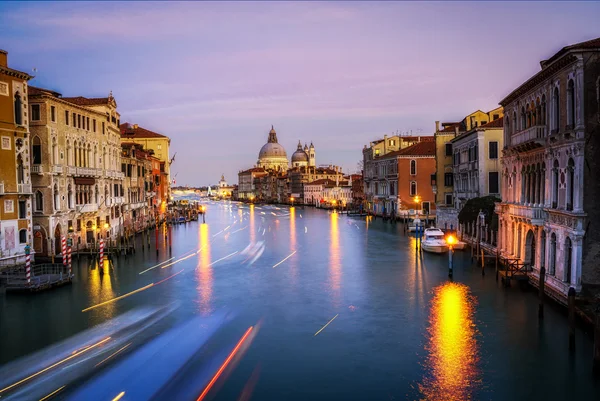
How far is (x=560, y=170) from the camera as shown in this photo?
688 inches

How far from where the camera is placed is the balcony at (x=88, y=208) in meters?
30.3

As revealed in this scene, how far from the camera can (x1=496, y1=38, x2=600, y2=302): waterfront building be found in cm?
1598

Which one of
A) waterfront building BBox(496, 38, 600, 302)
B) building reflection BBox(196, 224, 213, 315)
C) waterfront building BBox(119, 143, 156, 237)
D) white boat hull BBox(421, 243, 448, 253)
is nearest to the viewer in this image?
waterfront building BBox(496, 38, 600, 302)

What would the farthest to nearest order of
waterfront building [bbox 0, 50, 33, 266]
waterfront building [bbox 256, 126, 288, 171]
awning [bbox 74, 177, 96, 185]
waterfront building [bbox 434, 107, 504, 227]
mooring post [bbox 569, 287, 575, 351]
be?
1. waterfront building [bbox 256, 126, 288, 171]
2. waterfront building [bbox 434, 107, 504, 227]
3. awning [bbox 74, 177, 96, 185]
4. waterfront building [bbox 0, 50, 33, 266]
5. mooring post [bbox 569, 287, 575, 351]

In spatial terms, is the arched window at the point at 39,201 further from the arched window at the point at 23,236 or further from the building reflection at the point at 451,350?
the building reflection at the point at 451,350

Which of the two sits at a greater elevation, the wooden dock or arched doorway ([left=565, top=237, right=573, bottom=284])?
arched doorway ([left=565, top=237, right=573, bottom=284])

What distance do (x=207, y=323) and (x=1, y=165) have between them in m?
12.7

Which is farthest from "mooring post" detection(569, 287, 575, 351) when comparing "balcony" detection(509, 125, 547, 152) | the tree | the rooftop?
the rooftop

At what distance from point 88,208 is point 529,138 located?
23.1 metres

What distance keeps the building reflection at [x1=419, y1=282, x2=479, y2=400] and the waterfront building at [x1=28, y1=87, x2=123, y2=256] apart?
59.2ft

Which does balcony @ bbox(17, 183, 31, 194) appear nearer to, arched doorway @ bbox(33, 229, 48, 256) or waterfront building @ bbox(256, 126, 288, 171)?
arched doorway @ bbox(33, 229, 48, 256)

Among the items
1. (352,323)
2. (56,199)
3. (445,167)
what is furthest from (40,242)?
(445,167)

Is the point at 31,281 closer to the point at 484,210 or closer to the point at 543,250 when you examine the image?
the point at 543,250

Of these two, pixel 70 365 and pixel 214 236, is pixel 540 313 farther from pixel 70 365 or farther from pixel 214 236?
pixel 214 236
